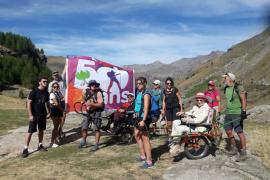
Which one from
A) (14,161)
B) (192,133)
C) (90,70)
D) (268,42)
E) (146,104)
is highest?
(268,42)

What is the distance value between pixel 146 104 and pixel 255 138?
454cm

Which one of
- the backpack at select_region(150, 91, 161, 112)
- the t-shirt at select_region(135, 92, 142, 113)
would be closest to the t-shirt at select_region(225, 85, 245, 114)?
the t-shirt at select_region(135, 92, 142, 113)

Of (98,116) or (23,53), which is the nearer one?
(98,116)

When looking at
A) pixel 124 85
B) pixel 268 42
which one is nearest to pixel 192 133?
pixel 124 85

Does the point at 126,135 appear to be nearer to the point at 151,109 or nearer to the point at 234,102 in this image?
the point at 151,109

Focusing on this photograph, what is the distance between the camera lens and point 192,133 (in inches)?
391

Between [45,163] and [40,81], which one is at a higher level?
[40,81]

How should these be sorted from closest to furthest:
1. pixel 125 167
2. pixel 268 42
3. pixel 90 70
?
pixel 125 167 < pixel 90 70 < pixel 268 42

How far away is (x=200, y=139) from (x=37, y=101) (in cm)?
460

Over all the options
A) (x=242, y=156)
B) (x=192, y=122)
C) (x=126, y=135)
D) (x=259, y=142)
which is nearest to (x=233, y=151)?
(x=242, y=156)

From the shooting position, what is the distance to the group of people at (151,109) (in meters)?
9.91

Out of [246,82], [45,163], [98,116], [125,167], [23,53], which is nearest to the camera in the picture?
[125,167]

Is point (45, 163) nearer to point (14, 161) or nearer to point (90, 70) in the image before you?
point (14, 161)

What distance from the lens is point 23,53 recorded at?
99.8 m
